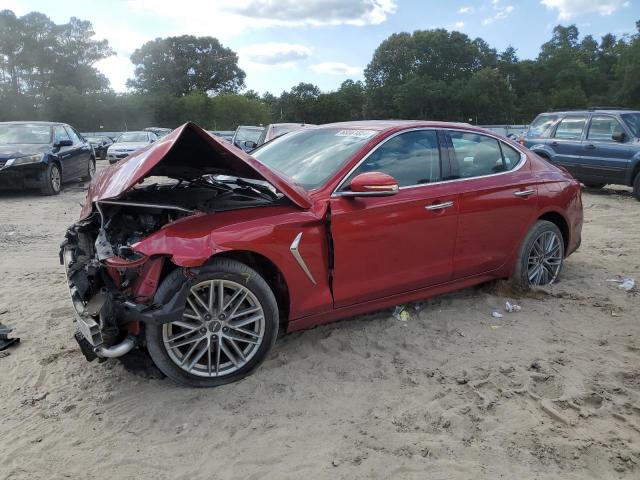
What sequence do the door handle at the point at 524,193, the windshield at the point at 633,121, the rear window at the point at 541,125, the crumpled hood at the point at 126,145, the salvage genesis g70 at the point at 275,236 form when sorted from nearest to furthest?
the salvage genesis g70 at the point at 275,236 < the door handle at the point at 524,193 < the windshield at the point at 633,121 < the rear window at the point at 541,125 < the crumpled hood at the point at 126,145

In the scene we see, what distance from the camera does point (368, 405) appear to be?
10.2 feet

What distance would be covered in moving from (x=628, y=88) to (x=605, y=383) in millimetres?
62591

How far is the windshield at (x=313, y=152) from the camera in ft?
12.8

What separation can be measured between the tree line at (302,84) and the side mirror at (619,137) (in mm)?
49849

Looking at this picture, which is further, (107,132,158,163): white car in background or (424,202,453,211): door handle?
(107,132,158,163): white car in background

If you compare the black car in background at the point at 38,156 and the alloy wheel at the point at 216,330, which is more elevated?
the black car in background at the point at 38,156

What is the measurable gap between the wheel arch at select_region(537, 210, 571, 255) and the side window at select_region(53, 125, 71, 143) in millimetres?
10490

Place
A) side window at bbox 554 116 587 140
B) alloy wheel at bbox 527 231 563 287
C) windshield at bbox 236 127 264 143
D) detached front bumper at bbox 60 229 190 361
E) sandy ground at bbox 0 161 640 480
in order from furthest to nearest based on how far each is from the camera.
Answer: windshield at bbox 236 127 264 143
side window at bbox 554 116 587 140
alloy wheel at bbox 527 231 563 287
detached front bumper at bbox 60 229 190 361
sandy ground at bbox 0 161 640 480

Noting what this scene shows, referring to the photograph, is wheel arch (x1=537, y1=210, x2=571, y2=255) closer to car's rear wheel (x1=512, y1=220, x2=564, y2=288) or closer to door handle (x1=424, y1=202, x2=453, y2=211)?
car's rear wheel (x1=512, y1=220, x2=564, y2=288)

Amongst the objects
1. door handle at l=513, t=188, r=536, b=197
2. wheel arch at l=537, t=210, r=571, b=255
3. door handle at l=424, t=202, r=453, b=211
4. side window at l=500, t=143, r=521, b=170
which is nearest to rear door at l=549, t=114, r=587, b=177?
wheel arch at l=537, t=210, r=571, b=255

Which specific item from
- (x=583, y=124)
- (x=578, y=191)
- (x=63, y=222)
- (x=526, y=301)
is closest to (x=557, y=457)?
(x=526, y=301)

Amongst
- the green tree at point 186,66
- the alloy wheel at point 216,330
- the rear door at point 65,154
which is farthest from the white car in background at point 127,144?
the green tree at point 186,66

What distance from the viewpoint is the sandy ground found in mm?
2631

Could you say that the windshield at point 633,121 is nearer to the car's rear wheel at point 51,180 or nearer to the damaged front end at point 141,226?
the damaged front end at point 141,226
